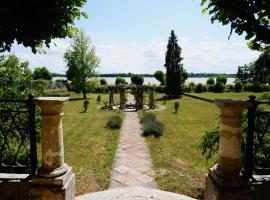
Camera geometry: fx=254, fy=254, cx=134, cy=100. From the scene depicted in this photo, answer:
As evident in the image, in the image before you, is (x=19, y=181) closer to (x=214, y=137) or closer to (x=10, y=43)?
(x=10, y=43)

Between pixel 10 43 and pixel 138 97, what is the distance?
19128 millimetres

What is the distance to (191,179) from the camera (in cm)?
703

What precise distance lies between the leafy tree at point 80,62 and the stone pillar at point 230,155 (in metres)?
31.2

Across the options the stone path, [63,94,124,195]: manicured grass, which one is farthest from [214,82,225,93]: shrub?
the stone path

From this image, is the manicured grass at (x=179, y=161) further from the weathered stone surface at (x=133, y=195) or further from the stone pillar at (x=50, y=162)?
the stone pillar at (x=50, y=162)

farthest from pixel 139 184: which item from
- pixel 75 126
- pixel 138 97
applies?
pixel 138 97

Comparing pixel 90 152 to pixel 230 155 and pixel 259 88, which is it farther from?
pixel 259 88

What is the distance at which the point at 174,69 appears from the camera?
38375mm

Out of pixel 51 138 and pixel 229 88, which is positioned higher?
pixel 229 88

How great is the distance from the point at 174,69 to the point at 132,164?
31.6 m

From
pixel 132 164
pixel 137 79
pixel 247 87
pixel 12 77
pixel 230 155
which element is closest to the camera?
pixel 230 155

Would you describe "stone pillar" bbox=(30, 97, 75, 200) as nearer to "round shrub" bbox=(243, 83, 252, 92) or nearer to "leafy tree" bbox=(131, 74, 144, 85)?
"leafy tree" bbox=(131, 74, 144, 85)

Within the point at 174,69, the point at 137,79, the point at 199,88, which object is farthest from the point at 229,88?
the point at 137,79

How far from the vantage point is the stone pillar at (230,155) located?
3727 mm
